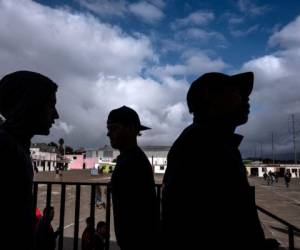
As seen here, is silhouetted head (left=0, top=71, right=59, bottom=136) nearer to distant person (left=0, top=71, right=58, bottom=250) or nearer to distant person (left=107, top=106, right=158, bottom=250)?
distant person (left=0, top=71, right=58, bottom=250)

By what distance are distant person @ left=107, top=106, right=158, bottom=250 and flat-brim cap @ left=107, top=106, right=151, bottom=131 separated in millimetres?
246

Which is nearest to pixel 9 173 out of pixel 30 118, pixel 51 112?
pixel 30 118

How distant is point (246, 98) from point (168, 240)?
1.02 m

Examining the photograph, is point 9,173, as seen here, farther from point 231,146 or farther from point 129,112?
point 129,112

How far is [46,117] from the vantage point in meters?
1.83

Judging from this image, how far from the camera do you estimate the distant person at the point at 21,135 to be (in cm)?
144

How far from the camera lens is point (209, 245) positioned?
5.21 ft

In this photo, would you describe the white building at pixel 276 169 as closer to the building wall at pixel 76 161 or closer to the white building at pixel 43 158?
the building wall at pixel 76 161

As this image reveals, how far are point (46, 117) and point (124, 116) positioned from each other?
2.82ft

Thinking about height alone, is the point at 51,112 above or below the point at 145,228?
above

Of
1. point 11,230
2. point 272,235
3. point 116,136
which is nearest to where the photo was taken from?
point 11,230

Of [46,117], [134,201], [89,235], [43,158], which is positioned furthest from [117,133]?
[43,158]

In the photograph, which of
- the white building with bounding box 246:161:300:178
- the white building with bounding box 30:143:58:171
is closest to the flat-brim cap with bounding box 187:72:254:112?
the white building with bounding box 246:161:300:178

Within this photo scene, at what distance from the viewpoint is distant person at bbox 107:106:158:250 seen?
2.06m
